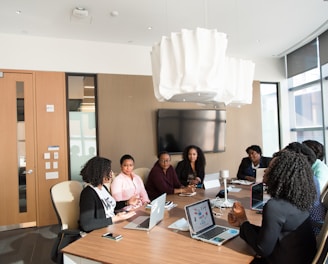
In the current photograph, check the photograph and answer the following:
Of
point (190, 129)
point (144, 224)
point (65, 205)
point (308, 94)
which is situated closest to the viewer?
point (144, 224)

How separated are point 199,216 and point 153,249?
0.41 metres

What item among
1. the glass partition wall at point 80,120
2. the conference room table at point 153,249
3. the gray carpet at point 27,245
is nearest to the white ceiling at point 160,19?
the glass partition wall at point 80,120

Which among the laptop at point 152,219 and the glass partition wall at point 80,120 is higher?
the glass partition wall at point 80,120

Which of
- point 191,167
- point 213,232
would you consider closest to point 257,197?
point 213,232

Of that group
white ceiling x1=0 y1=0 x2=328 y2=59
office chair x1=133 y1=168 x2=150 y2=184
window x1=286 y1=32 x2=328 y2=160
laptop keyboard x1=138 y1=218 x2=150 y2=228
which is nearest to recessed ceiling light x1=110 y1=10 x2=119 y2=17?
white ceiling x1=0 y1=0 x2=328 y2=59

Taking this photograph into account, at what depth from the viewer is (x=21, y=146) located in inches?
160

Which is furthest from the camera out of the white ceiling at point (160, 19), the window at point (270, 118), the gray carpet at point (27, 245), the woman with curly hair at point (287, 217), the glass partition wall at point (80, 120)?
the window at point (270, 118)

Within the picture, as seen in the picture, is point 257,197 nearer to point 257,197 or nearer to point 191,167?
point 257,197

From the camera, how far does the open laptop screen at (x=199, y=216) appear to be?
173 centimetres

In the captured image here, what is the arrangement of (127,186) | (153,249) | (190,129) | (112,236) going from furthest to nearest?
1. (190,129)
2. (127,186)
3. (112,236)
4. (153,249)

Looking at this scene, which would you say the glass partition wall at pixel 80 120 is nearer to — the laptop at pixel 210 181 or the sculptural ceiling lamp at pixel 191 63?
the laptop at pixel 210 181

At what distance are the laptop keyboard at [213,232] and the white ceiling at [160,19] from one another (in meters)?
2.67

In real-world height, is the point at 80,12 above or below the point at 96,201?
above

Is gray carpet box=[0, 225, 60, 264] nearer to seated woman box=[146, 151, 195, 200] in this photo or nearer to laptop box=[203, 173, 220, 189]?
seated woman box=[146, 151, 195, 200]
